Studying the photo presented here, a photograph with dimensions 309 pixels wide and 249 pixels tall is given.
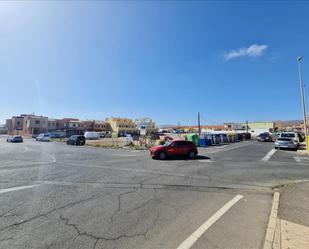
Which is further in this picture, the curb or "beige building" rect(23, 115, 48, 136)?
"beige building" rect(23, 115, 48, 136)

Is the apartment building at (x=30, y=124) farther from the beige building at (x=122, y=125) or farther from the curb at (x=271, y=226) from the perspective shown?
the curb at (x=271, y=226)

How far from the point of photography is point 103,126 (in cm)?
10294

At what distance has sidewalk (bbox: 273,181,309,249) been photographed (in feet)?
12.8

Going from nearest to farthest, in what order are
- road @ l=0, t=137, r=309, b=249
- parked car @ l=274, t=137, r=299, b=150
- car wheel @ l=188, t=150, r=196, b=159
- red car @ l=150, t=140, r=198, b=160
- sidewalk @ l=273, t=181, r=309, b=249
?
1. sidewalk @ l=273, t=181, r=309, b=249
2. road @ l=0, t=137, r=309, b=249
3. red car @ l=150, t=140, r=198, b=160
4. car wheel @ l=188, t=150, r=196, b=159
5. parked car @ l=274, t=137, r=299, b=150

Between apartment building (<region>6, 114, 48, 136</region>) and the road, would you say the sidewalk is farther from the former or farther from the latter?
apartment building (<region>6, 114, 48, 136</region>)

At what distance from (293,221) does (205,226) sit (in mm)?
2064

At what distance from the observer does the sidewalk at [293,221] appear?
3.91 m

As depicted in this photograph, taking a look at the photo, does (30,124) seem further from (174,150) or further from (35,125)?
(174,150)

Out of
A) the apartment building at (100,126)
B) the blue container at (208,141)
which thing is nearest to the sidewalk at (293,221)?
the blue container at (208,141)

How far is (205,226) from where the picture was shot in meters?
4.78

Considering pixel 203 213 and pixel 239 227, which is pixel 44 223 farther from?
pixel 239 227

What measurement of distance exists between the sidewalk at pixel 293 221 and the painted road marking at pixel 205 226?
128 cm

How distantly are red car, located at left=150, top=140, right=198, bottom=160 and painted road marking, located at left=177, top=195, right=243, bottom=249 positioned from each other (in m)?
10.8

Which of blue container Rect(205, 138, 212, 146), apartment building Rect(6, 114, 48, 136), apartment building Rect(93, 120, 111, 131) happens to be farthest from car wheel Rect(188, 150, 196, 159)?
Result: apartment building Rect(93, 120, 111, 131)
